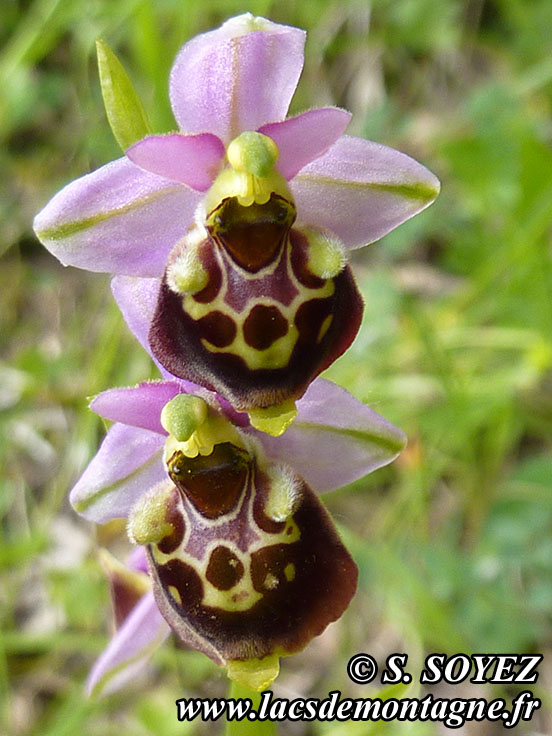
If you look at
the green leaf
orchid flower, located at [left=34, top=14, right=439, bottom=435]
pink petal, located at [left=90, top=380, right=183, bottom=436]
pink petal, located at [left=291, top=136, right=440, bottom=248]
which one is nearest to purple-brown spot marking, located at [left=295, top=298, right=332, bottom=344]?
orchid flower, located at [left=34, top=14, right=439, bottom=435]

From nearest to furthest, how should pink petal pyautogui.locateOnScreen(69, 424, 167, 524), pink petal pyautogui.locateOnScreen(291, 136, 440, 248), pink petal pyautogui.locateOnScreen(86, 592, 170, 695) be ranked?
pink petal pyautogui.locateOnScreen(291, 136, 440, 248) < pink petal pyautogui.locateOnScreen(69, 424, 167, 524) < pink petal pyautogui.locateOnScreen(86, 592, 170, 695)

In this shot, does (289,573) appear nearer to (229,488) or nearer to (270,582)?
(270,582)

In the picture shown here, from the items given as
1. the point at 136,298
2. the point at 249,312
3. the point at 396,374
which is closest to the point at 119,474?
the point at 136,298

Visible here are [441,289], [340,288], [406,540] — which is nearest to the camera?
[340,288]

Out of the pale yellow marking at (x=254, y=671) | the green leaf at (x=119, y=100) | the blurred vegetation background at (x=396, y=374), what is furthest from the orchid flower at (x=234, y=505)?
the blurred vegetation background at (x=396, y=374)

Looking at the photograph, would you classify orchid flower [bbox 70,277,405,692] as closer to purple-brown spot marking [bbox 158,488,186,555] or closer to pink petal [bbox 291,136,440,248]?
purple-brown spot marking [bbox 158,488,186,555]

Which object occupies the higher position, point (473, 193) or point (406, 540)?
point (473, 193)

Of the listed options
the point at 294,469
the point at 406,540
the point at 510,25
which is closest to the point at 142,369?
the point at 406,540

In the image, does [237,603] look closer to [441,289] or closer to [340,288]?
[340,288]
